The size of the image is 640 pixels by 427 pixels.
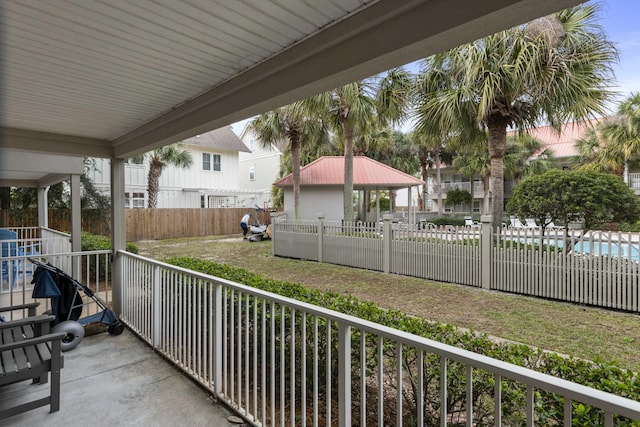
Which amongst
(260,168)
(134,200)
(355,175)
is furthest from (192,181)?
(355,175)

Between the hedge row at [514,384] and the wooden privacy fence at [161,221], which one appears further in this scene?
the wooden privacy fence at [161,221]

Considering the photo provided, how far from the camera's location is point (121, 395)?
2732 millimetres

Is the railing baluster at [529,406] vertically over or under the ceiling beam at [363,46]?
under

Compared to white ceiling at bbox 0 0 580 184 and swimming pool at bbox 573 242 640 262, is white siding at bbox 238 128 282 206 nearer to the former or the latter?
swimming pool at bbox 573 242 640 262

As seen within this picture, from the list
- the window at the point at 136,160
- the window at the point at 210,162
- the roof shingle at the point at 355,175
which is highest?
the window at the point at 210,162

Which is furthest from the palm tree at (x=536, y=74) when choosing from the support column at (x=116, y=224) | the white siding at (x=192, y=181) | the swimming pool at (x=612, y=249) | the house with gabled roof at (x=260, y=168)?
the house with gabled roof at (x=260, y=168)

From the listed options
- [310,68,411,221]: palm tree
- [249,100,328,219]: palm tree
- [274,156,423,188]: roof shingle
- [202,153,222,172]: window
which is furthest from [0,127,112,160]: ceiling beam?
[202,153,222,172]: window

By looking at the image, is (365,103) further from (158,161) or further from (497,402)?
(158,161)

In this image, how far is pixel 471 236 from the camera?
284 inches

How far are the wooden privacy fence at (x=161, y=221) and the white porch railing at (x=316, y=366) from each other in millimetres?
9583

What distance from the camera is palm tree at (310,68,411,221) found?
32.6 ft

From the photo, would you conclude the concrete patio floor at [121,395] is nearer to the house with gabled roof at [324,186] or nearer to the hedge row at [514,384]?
the hedge row at [514,384]

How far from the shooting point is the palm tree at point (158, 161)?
16234mm

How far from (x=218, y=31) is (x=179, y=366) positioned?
278 centimetres
